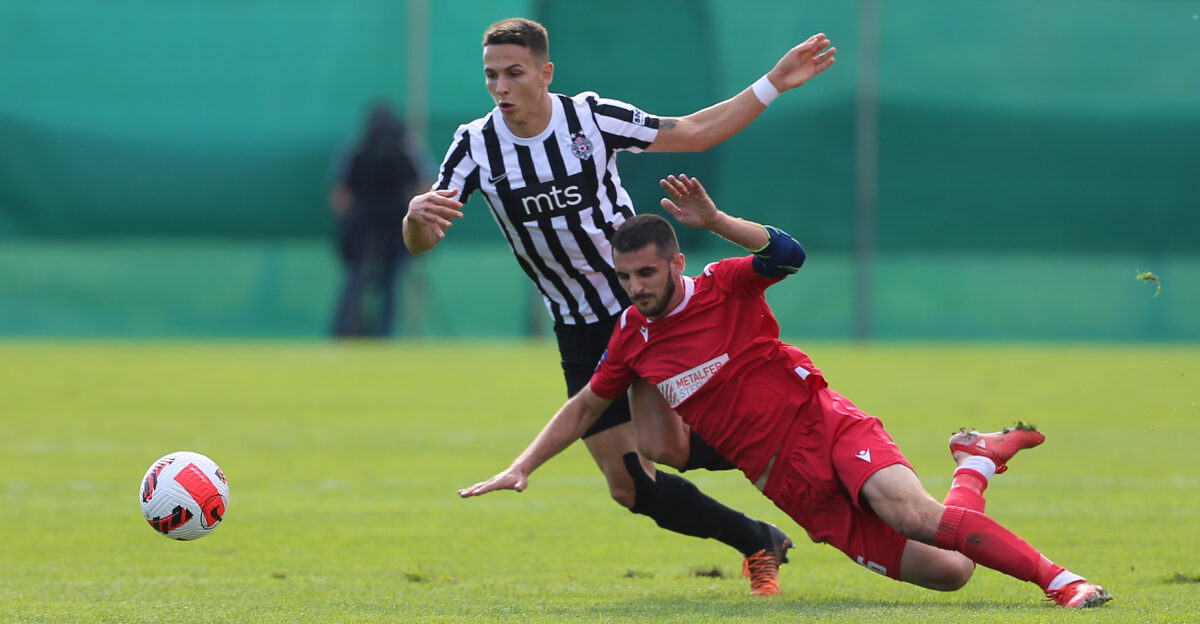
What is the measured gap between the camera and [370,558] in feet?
21.7

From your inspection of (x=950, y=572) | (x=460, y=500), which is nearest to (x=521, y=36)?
(x=950, y=572)

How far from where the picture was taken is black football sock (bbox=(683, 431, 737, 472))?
6.10 m

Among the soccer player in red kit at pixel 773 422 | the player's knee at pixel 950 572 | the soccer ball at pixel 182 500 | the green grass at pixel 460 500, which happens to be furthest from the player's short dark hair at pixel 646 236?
the soccer ball at pixel 182 500

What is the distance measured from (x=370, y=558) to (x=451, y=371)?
9.13 m

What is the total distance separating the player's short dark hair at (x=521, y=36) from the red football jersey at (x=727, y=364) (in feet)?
3.77

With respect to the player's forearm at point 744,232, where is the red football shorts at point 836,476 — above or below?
below

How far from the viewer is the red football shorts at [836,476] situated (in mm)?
5391

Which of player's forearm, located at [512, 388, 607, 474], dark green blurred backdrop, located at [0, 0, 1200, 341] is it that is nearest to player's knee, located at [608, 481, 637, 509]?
player's forearm, located at [512, 388, 607, 474]

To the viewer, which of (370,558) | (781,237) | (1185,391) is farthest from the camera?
(1185,391)

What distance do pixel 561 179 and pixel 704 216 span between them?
0.86 metres

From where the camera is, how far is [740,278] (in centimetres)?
562

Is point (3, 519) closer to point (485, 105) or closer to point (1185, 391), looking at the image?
point (1185, 391)

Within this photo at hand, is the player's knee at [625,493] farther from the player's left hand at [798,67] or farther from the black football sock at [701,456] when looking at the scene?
the player's left hand at [798,67]


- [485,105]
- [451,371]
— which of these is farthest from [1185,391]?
[485,105]
